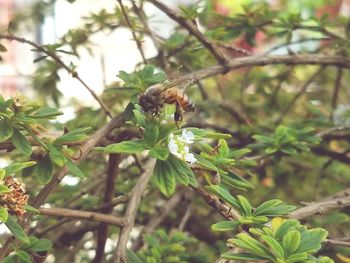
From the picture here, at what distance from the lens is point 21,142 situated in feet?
2.88

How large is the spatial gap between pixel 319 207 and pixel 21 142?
0.43 m

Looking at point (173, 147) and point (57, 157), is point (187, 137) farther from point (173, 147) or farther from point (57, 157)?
point (57, 157)

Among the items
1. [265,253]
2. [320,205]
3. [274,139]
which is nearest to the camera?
[265,253]

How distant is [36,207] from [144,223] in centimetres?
61

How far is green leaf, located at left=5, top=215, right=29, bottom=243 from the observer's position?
79 centimetres

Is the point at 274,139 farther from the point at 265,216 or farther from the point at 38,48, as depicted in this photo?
the point at 38,48

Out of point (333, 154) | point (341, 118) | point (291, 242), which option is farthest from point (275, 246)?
point (341, 118)

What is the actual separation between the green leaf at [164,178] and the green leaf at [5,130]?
0.66 ft

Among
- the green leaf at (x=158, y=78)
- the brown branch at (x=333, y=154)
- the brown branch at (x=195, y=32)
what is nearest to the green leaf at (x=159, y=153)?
the green leaf at (x=158, y=78)

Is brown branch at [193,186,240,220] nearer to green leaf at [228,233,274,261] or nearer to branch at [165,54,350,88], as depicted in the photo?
green leaf at [228,233,274,261]

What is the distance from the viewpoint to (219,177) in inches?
35.4

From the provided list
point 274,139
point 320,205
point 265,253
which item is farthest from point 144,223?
point 265,253

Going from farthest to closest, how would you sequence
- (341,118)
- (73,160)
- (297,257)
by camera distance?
(341,118) < (73,160) < (297,257)

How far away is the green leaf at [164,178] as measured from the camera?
80 centimetres
